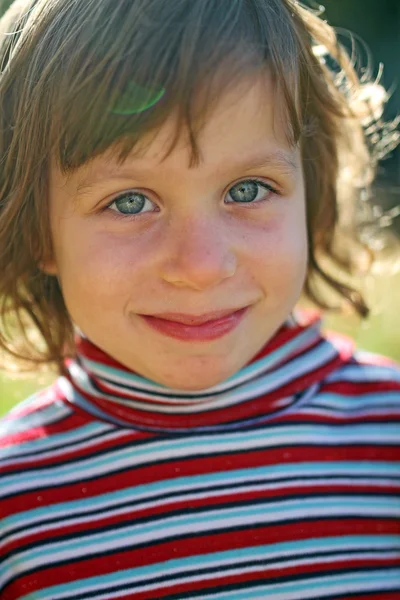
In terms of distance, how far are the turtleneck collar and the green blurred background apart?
1.83 ft

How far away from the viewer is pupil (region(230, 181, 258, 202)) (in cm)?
161

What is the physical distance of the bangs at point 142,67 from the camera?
4.79 feet

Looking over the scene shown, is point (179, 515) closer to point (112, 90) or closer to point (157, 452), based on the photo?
point (157, 452)

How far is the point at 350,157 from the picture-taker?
2.21m

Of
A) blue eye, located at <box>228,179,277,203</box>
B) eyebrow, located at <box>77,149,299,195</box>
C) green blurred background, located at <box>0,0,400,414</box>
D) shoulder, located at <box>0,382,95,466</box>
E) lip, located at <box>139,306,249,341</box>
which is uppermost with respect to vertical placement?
eyebrow, located at <box>77,149,299,195</box>

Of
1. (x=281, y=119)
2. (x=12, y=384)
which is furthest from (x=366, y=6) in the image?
(x=281, y=119)

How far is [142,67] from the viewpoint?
4.81 ft

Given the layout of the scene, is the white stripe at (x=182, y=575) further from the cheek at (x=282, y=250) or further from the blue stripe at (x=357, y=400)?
the cheek at (x=282, y=250)

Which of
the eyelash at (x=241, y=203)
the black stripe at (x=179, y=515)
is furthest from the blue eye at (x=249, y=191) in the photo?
the black stripe at (x=179, y=515)

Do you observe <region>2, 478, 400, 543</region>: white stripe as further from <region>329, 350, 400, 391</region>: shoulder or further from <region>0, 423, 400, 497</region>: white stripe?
<region>329, 350, 400, 391</region>: shoulder

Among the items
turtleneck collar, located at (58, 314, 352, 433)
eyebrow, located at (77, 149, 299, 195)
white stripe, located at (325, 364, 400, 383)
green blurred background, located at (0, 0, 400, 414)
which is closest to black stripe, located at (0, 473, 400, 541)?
turtleneck collar, located at (58, 314, 352, 433)

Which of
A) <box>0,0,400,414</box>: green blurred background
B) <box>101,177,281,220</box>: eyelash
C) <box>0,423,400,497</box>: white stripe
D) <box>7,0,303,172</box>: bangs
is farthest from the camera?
<box>0,0,400,414</box>: green blurred background

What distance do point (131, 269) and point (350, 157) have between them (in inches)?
35.0

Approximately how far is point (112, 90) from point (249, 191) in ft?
1.04
